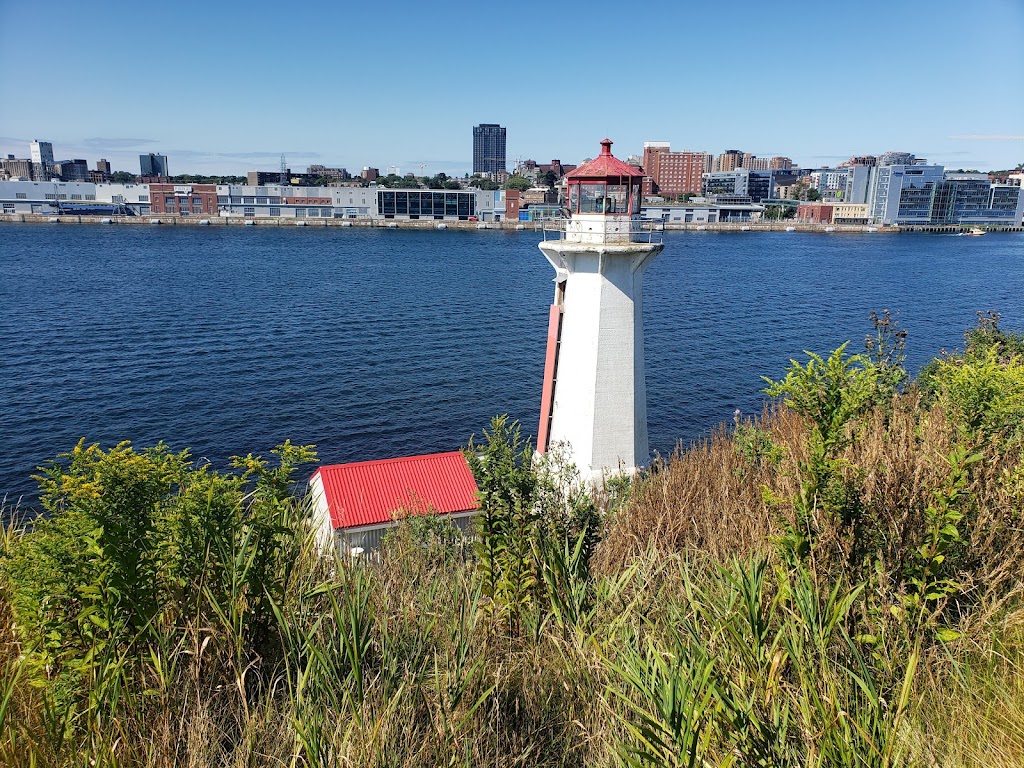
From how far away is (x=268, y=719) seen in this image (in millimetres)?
3576

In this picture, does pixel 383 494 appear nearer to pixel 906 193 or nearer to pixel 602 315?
pixel 602 315

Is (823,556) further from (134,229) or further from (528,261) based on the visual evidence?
(134,229)

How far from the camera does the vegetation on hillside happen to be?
3.37 metres

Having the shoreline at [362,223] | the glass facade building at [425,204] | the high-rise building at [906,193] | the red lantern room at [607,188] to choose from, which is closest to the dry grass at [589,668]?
the red lantern room at [607,188]

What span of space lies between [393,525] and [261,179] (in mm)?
186124

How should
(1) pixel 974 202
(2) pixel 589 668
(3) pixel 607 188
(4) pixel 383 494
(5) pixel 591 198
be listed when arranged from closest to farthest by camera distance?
(2) pixel 589 668 → (3) pixel 607 188 → (5) pixel 591 198 → (4) pixel 383 494 → (1) pixel 974 202

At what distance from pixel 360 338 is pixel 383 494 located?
25.9 metres

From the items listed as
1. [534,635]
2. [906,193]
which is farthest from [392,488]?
[906,193]

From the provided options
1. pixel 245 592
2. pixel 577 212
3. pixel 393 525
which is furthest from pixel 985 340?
pixel 245 592

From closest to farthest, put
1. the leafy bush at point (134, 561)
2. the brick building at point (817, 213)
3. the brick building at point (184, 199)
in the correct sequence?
the leafy bush at point (134, 561)
the brick building at point (184, 199)
the brick building at point (817, 213)

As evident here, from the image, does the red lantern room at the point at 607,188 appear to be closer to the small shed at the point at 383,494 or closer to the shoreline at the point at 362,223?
the small shed at the point at 383,494

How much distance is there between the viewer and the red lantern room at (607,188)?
520 inches

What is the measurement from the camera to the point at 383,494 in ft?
46.8

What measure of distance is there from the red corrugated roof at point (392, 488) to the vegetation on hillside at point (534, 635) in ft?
28.0
